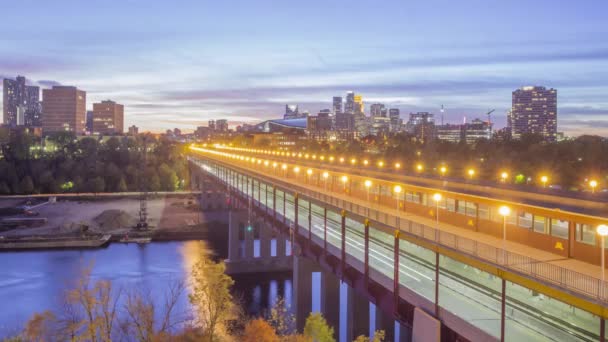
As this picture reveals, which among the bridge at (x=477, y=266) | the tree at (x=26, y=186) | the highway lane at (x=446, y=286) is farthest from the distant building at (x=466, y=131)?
the highway lane at (x=446, y=286)

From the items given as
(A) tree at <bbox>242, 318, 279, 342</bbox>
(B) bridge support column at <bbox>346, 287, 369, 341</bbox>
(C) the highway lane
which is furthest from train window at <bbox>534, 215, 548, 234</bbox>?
(A) tree at <bbox>242, 318, 279, 342</bbox>

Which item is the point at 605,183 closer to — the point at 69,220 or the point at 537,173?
the point at 537,173

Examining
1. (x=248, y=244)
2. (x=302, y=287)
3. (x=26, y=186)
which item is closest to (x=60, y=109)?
(x=26, y=186)

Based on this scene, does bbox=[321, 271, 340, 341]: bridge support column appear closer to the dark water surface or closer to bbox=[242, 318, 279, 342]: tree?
bbox=[242, 318, 279, 342]: tree

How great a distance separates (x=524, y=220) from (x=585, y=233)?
8.05 feet

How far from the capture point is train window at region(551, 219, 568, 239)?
12164mm

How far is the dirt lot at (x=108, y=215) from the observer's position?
1889 inches

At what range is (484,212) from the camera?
50.3 feet

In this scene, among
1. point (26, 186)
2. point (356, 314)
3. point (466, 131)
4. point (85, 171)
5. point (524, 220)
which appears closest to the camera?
point (524, 220)

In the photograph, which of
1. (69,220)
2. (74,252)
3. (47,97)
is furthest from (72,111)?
(74,252)

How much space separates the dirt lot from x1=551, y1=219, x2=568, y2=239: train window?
40391 millimetres

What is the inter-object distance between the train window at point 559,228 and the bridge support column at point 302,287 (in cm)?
1015

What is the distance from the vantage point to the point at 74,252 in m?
→ 41.0

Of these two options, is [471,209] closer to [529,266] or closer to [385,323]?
[385,323]
